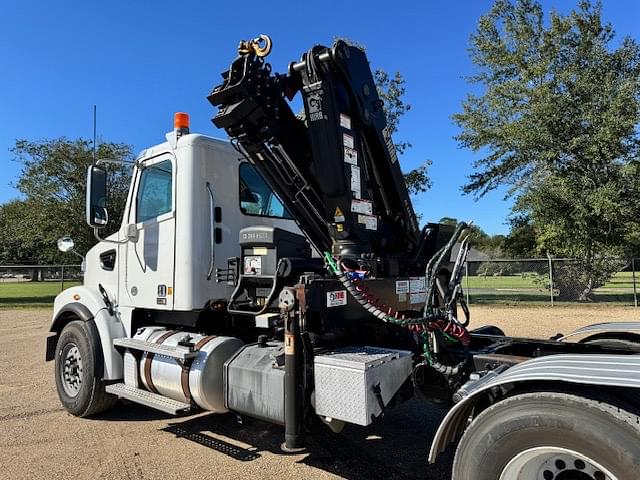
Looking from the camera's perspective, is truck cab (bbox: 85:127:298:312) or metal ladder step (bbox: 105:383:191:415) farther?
truck cab (bbox: 85:127:298:312)

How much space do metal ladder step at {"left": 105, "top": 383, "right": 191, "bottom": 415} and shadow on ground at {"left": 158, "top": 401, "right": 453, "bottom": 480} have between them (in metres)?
0.55

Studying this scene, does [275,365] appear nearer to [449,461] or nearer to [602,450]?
[449,461]

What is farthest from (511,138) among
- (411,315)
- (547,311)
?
(411,315)

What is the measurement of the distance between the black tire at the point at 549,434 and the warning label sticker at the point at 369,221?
197 centimetres

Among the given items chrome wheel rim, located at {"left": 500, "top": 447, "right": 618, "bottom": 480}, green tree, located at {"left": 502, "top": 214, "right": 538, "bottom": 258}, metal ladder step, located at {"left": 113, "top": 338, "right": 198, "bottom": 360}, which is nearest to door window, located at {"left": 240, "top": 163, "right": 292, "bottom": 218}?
metal ladder step, located at {"left": 113, "top": 338, "right": 198, "bottom": 360}

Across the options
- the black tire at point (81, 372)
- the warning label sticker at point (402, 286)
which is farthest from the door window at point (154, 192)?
the warning label sticker at point (402, 286)

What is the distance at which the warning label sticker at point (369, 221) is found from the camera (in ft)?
14.0

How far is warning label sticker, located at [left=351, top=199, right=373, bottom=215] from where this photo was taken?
4148 mm

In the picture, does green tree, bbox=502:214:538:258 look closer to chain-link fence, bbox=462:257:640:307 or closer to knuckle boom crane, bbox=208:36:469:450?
chain-link fence, bbox=462:257:640:307

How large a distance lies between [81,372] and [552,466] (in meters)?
4.90

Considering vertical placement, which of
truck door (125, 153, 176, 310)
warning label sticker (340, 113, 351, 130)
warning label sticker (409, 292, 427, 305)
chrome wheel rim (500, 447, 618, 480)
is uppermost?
warning label sticker (340, 113, 351, 130)

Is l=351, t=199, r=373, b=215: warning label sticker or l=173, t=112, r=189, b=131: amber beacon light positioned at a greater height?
l=173, t=112, r=189, b=131: amber beacon light

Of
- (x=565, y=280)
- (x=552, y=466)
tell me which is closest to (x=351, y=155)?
(x=552, y=466)

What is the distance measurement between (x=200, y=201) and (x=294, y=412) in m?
2.35
